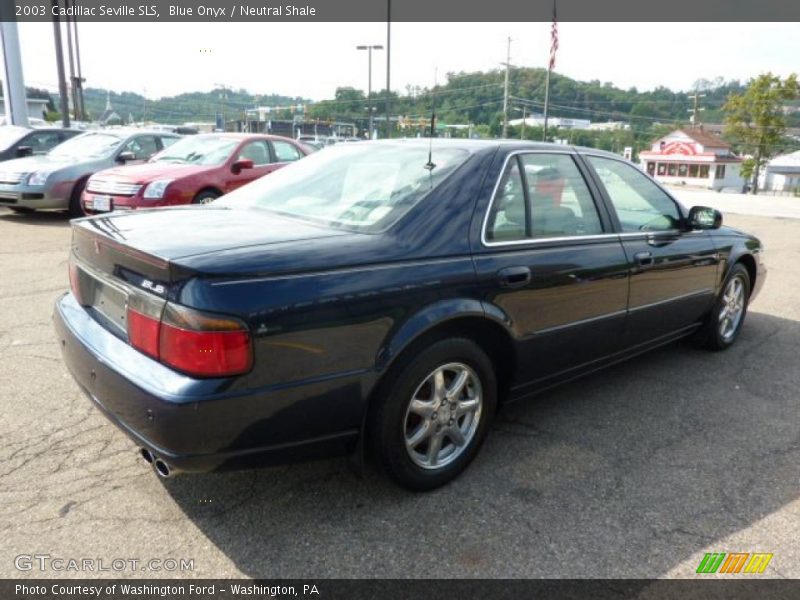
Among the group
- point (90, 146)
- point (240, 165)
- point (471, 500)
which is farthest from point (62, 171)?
point (471, 500)

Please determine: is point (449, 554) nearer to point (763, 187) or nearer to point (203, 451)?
point (203, 451)

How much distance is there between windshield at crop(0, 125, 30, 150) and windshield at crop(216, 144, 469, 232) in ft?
35.6

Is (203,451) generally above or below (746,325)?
above

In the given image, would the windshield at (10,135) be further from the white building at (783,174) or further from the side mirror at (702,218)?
the white building at (783,174)

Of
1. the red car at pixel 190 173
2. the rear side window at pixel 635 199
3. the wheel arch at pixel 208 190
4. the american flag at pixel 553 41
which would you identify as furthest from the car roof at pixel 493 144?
the american flag at pixel 553 41

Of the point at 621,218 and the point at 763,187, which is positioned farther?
the point at 763,187

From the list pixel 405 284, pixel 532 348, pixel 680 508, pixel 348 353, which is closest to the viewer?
pixel 348 353

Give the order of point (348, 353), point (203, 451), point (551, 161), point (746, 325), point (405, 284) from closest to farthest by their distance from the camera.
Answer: point (203, 451)
point (348, 353)
point (405, 284)
point (551, 161)
point (746, 325)

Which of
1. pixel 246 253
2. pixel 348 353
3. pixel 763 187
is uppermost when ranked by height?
pixel 246 253

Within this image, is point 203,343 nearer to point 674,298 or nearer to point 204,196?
point 674,298

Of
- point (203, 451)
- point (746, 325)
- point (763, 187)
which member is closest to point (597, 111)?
point (763, 187)

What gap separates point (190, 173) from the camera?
8.62 metres

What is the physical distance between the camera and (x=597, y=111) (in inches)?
2847

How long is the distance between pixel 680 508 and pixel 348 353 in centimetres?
163
